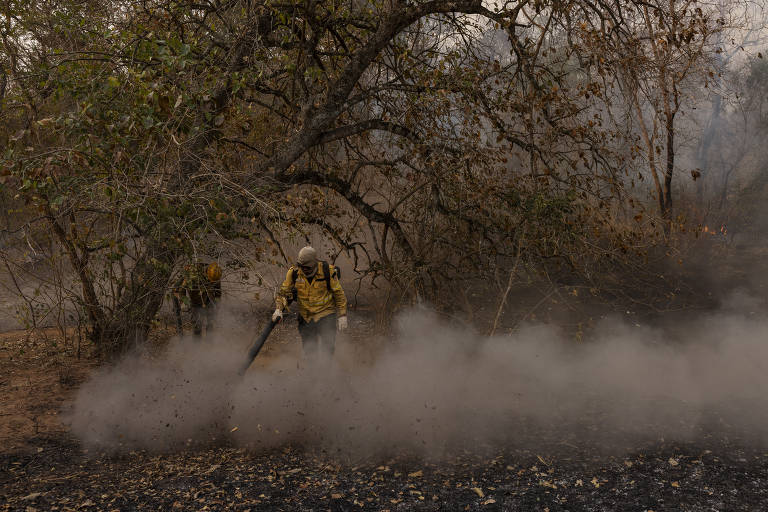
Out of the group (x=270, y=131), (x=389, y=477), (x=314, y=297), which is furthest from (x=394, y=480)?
(x=270, y=131)

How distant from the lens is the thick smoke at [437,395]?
582 centimetres

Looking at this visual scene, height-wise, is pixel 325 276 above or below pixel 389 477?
above

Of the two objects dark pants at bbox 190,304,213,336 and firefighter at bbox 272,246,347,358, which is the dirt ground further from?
dark pants at bbox 190,304,213,336

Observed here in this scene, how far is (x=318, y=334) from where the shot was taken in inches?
253

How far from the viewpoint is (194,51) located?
19.7ft

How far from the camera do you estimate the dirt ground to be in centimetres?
447

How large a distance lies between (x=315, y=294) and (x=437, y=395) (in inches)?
75.3

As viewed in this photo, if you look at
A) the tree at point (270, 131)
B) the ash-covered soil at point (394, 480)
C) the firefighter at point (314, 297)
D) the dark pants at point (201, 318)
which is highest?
the tree at point (270, 131)

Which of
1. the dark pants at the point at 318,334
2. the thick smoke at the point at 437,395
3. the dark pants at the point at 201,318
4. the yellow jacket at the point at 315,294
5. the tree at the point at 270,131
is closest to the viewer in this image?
the tree at the point at 270,131

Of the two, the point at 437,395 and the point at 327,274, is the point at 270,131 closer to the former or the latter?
the point at 327,274

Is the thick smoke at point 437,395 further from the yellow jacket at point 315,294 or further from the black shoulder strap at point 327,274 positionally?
the black shoulder strap at point 327,274

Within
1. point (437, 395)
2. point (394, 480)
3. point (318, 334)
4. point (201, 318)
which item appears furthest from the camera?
point (201, 318)

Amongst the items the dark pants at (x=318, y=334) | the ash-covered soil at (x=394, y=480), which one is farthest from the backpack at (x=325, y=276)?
the ash-covered soil at (x=394, y=480)

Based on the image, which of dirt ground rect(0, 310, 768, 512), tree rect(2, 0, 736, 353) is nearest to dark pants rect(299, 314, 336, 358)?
tree rect(2, 0, 736, 353)
